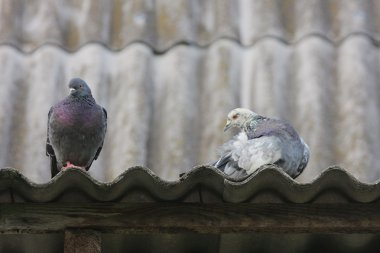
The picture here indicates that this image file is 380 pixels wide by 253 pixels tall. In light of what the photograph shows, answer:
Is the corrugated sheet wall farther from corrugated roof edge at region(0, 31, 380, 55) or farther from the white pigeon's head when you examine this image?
Result: the white pigeon's head

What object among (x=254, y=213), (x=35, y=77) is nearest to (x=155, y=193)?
(x=254, y=213)

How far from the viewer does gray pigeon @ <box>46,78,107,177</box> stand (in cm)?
643

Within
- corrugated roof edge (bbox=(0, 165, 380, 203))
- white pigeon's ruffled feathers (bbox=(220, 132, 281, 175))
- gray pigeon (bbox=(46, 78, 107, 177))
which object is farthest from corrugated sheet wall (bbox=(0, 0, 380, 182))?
corrugated roof edge (bbox=(0, 165, 380, 203))

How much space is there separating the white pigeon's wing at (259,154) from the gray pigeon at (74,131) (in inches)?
44.7

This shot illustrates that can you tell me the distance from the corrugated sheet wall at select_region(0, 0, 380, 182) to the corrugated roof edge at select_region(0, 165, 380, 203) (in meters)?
2.31

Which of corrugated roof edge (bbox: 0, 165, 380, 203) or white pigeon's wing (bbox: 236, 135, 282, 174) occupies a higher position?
Result: white pigeon's wing (bbox: 236, 135, 282, 174)

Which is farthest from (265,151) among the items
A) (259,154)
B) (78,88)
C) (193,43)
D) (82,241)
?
(193,43)

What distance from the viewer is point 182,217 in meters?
4.63

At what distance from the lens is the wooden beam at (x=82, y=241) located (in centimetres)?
455

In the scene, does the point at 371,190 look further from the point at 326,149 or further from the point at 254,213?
the point at 326,149

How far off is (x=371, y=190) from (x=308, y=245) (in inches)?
25.8

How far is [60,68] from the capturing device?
767 cm

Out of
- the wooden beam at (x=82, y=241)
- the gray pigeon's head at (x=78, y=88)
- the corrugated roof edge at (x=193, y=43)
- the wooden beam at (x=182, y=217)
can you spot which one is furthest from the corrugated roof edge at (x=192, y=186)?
the corrugated roof edge at (x=193, y=43)

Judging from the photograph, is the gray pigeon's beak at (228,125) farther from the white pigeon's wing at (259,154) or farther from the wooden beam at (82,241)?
the wooden beam at (82,241)
